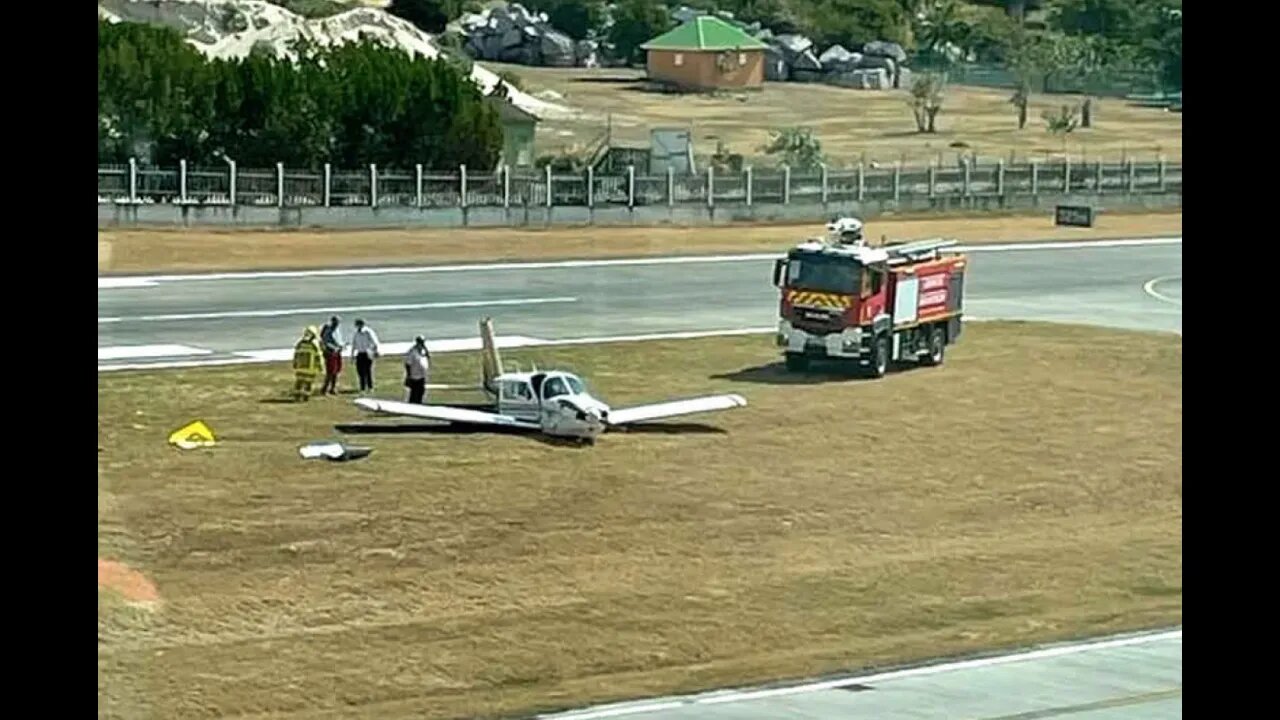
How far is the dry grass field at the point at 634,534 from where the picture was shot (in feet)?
9.82

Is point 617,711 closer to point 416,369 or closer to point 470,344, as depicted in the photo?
point 416,369

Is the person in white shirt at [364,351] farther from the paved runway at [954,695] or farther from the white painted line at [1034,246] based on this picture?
the white painted line at [1034,246]

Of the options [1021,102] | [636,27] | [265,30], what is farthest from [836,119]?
[265,30]

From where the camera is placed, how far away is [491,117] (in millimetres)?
2881

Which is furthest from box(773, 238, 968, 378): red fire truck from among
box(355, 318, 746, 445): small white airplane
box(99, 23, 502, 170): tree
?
box(99, 23, 502, 170): tree

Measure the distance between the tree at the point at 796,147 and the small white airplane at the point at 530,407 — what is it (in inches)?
26.9

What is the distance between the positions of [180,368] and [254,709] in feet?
3.10

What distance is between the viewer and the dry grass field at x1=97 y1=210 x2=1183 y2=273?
310cm

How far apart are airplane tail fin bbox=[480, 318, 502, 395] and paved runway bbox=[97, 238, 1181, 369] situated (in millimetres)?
28

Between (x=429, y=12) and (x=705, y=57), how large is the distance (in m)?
0.77

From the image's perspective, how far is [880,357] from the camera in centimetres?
427
